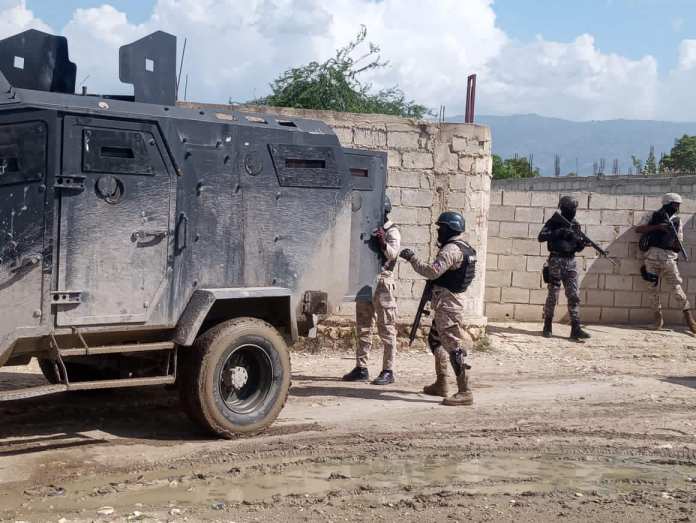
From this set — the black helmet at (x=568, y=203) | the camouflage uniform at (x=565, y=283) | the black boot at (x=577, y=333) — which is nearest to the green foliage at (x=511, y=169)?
the black helmet at (x=568, y=203)

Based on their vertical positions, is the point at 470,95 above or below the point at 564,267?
above

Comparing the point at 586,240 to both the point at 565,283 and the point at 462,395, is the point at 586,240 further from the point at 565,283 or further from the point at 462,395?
the point at 462,395

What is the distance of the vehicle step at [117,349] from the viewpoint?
5566mm

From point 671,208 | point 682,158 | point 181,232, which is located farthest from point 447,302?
point 682,158

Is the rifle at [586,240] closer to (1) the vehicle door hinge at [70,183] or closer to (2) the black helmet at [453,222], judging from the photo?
(2) the black helmet at [453,222]

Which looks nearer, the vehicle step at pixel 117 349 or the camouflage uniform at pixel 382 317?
the vehicle step at pixel 117 349

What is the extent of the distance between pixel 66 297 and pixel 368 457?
2.30 m

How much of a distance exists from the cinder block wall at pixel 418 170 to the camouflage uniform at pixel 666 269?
3294mm

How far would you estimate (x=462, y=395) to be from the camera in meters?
7.74

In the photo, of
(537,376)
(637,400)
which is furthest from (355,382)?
(637,400)

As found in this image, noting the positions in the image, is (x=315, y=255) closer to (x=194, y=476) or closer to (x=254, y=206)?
(x=254, y=206)

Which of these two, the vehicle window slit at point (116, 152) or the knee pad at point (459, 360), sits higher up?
the vehicle window slit at point (116, 152)

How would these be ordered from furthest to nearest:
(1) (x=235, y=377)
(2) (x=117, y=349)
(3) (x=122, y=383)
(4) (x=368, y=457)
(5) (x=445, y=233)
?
1. (5) (x=445, y=233)
2. (1) (x=235, y=377)
3. (4) (x=368, y=457)
4. (3) (x=122, y=383)
5. (2) (x=117, y=349)

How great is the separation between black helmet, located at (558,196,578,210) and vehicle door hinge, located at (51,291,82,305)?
7686 millimetres
